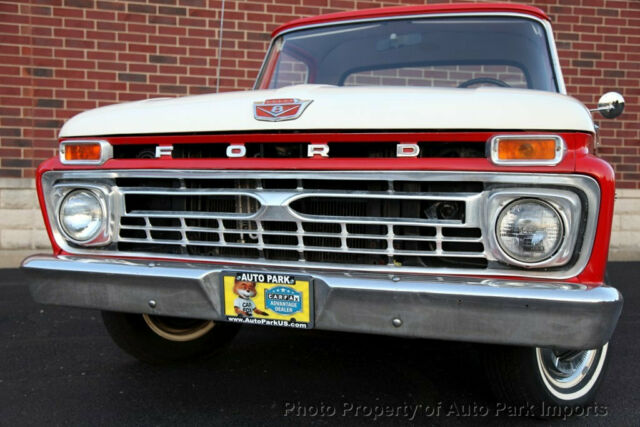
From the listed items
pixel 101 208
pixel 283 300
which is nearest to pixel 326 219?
pixel 283 300

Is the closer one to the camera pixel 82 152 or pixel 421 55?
pixel 82 152

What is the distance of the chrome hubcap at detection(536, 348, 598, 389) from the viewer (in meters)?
2.28

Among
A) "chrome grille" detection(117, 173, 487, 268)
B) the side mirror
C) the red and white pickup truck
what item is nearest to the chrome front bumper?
the red and white pickup truck

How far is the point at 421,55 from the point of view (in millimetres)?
3217

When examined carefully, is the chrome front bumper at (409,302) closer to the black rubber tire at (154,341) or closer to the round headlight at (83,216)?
the round headlight at (83,216)

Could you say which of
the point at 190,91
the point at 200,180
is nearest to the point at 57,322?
the point at 200,180

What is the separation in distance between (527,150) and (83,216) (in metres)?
1.72

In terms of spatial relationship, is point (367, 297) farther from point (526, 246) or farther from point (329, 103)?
point (329, 103)

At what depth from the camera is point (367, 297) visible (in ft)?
6.19

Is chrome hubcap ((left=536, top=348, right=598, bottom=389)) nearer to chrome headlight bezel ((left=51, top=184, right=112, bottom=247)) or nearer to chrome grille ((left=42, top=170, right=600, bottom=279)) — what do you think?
chrome grille ((left=42, top=170, right=600, bottom=279))

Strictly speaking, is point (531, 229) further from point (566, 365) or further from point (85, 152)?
point (85, 152)

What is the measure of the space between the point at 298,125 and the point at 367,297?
65 cm

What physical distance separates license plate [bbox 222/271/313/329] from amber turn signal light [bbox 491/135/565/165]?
75 centimetres

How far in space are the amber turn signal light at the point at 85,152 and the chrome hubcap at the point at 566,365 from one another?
1.88 meters
